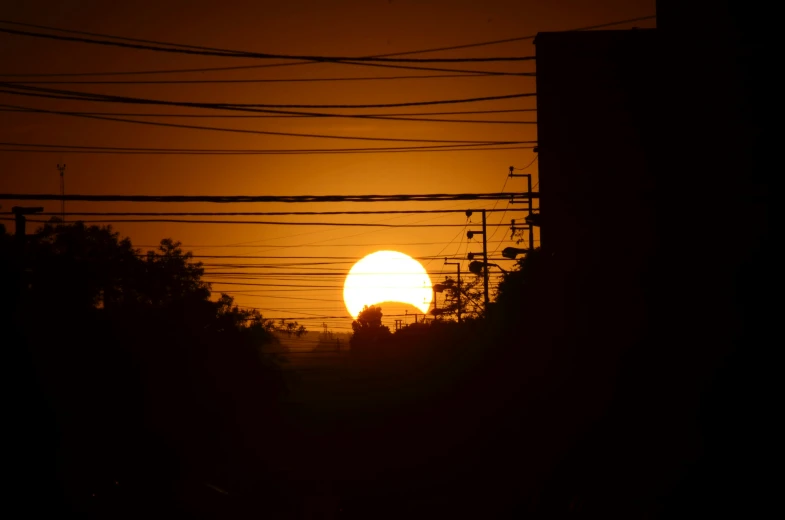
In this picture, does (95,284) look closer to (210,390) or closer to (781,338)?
(210,390)

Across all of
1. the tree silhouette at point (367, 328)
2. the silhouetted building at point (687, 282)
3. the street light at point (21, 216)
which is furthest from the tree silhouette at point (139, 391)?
the tree silhouette at point (367, 328)

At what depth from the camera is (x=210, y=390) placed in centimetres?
3192

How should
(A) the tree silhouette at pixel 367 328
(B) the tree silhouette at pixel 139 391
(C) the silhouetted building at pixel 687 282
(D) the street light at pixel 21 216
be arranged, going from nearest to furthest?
(C) the silhouetted building at pixel 687 282
(B) the tree silhouette at pixel 139 391
(D) the street light at pixel 21 216
(A) the tree silhouette at pixel 367 328

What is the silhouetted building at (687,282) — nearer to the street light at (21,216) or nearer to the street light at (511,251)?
the street light at (511,251)

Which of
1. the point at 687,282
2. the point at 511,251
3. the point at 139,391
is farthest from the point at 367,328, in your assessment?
the point at 687,282

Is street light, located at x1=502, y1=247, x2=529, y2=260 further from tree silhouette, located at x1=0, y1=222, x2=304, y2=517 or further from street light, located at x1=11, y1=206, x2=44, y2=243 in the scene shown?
street light, located at x1=11, y1=206, x2=44, y2=243

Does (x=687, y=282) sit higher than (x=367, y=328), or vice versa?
(x=367, y=328)

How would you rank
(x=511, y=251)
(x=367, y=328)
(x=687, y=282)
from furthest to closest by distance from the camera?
(x=367, y=328) < (x=511, y=251) < (x=687, y=282)

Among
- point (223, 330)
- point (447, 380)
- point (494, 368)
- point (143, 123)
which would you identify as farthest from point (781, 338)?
point (223, 330)

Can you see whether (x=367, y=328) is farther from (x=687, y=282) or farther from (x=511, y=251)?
(x=687, y=282)

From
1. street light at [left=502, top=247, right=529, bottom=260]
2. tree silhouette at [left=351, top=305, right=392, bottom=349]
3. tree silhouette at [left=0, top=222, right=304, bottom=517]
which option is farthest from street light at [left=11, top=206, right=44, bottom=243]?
tree silhouette at [left=351, top=305, right=392, bottom=349]

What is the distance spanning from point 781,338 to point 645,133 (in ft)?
71.0

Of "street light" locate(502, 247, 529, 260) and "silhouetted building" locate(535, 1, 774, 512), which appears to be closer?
"silhouetted building" locate(535, 1, 774, 512)

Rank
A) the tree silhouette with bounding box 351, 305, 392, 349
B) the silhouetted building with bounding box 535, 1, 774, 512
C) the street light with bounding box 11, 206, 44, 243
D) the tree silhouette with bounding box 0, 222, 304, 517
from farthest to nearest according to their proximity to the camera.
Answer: the tree silhouette with bounding box 351, 305, 392, 349
the street light with bounding box 11, 206, 44, 243
the tree silhouette with bounding box 0, 222, 304, 517
the silhouetted building with bounding box 535, 1, 774, 512
